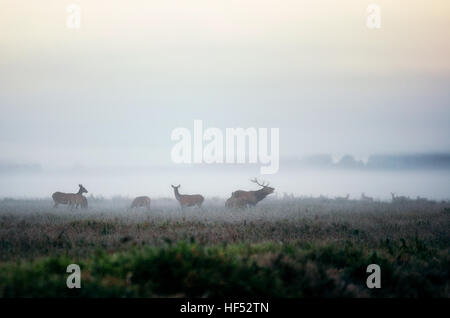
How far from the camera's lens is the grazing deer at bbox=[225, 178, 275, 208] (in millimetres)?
25856

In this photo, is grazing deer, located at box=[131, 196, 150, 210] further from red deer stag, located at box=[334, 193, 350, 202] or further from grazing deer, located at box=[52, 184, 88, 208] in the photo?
red deer stag, located at box=[334, 193, 350, 202]

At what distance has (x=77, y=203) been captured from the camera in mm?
26969

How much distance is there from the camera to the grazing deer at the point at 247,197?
2586cm

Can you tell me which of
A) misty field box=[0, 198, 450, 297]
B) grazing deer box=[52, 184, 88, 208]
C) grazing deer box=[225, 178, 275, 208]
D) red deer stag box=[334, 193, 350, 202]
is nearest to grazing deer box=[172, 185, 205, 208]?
grazing deer box=[225, 178, 275, 208]

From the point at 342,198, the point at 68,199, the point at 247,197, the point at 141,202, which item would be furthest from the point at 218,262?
the point at 342,198

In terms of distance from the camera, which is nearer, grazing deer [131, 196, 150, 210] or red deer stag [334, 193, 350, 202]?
grazing deer [131, 196, 150, 210]

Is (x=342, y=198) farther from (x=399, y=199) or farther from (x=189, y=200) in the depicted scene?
(x=189, y=200)

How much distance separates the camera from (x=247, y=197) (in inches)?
1061
